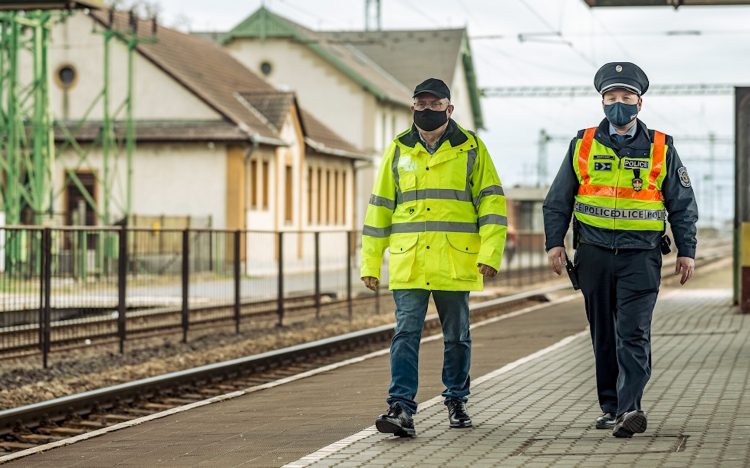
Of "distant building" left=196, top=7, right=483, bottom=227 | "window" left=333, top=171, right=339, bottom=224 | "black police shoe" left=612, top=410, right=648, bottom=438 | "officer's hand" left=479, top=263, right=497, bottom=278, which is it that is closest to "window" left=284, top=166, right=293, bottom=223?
"window" left=333, top=171, right=339, bottom=224

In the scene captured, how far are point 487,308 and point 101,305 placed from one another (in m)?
9.56

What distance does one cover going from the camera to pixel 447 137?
24.6 feet

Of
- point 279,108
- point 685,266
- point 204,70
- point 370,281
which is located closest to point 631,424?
point 685,266

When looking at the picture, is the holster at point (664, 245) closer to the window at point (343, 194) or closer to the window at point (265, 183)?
the window at point (265, 183)

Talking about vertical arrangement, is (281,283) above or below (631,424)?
above

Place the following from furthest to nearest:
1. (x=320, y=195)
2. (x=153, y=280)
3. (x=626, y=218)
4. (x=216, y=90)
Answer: (x=320, y=195)
(x=216, y=90)
(x=153, y=280)
(x=626, y=218)

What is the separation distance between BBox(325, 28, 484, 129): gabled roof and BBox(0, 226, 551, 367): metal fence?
43026 mm

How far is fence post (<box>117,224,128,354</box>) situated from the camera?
51.4ft

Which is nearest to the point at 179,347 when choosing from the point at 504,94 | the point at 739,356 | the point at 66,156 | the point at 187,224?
the point at 739,356

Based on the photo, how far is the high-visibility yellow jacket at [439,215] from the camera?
741cm

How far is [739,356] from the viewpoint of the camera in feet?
39.2

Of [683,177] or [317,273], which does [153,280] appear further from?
[683,177]

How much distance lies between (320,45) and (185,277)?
42.0 metres

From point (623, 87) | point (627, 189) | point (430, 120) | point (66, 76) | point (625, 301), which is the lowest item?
point (625, 301)
